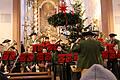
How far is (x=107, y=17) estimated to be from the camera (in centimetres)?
1142

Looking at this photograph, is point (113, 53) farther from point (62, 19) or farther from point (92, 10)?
point (92, 10)

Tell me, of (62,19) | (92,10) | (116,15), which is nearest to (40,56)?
(62,19)

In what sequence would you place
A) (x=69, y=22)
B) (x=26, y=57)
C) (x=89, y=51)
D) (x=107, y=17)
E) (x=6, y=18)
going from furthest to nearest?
(x=6, y=18) → (x=107, y=17) → (x=69, y=22) → (x=26, y=57) → (x=89, y=51)

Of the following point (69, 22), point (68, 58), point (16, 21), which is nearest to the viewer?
point (68, 58)

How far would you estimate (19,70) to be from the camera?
8.92m

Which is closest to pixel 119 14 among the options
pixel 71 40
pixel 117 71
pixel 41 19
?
pixel 71 40

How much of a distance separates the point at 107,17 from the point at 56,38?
2952 millimetres

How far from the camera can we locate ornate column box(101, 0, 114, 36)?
11.4 m

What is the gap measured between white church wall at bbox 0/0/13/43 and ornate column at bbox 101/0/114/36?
4.36 m

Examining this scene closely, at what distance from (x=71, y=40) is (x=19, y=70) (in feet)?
6.98

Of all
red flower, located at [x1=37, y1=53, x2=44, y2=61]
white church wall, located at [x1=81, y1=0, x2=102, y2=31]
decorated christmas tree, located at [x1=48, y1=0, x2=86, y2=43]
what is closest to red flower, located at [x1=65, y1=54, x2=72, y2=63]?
red flower, located at [x1=37, y1=53, x2=44, y2=61]

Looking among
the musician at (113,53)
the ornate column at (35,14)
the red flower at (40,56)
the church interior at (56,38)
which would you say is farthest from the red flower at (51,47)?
the ornate column at (35,14)

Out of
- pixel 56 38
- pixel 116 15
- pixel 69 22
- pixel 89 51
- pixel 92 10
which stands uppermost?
pixel 92 10

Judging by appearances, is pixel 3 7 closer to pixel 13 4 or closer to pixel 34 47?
pixel 13 4
